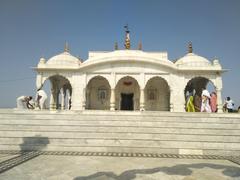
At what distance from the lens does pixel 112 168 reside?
592cm

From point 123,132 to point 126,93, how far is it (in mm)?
11773

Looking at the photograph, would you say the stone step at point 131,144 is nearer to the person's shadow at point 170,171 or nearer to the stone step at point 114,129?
the stone step at point 114,129

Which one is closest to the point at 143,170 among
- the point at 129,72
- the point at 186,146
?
the point at 186,146

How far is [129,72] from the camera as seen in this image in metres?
18.5

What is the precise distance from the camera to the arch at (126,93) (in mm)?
21016

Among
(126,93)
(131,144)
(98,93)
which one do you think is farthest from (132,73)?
(131,144)

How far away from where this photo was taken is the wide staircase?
28.8ft

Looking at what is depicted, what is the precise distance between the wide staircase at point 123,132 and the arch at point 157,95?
9939 millimetres

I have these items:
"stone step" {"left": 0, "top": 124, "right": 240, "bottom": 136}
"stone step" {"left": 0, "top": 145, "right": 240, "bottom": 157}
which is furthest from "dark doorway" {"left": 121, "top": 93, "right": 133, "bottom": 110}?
"stone step" {"left": 0, "top": 145, "right": 240, "bottom": 157}

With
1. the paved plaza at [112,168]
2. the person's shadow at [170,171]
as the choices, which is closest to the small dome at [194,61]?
the paved plaza at [112,168]

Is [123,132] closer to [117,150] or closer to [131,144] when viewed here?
[131,144]

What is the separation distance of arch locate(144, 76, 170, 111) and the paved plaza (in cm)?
1359

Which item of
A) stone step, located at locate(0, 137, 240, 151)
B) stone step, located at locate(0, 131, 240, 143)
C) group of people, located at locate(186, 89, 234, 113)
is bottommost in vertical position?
stone step, located at locate(0, 137, 240, 151)

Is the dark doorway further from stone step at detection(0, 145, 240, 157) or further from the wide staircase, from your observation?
stone step at detection(0, 145, 240, 157)
